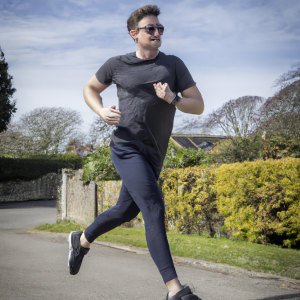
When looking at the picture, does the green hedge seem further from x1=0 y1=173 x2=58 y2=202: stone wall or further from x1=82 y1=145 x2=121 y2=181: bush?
x1=82 y1=145 x2=121 y2=181: bush

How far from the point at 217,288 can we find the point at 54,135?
2873 centimetres

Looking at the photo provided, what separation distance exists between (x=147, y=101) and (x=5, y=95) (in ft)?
82.7

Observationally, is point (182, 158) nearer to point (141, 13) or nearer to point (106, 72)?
point (106, 72)

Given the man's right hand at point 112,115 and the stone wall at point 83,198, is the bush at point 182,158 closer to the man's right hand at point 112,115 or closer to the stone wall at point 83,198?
the stone wall at point 83,198

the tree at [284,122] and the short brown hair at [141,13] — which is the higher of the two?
A: the tree at [284,122]

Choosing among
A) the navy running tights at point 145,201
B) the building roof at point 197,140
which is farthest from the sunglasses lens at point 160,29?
the building roof at point 197,140

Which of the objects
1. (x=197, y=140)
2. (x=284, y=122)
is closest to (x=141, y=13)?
(x=284, y=122)

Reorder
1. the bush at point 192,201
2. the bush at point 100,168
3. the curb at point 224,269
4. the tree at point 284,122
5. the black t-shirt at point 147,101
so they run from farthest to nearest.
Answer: the tree at point 284,122 < the bush at point 100,168 < the bush at point 192,201 < the curb at point 224,269 < the black t-shirt at point 147,101

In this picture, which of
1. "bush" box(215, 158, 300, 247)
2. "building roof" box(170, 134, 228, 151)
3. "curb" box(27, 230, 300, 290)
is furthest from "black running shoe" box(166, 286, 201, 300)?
"building roof" box(170, 134, 228, 151)

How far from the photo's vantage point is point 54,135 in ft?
101

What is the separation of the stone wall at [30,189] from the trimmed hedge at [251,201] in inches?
755

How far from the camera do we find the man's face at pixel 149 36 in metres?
2.65

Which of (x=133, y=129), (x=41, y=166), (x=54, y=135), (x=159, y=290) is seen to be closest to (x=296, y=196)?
(x=159, y=290)

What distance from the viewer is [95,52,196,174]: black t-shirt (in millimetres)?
2602
